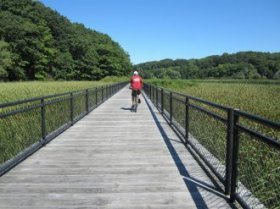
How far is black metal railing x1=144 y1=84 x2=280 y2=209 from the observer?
432 centimetres

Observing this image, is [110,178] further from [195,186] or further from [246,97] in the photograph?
[246,97]

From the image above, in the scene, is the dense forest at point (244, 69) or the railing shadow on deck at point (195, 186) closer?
the railing shadow on deck at point (195, 186)

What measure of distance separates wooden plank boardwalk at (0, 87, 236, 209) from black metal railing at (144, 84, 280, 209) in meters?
0.27

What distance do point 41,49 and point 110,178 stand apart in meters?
69.9

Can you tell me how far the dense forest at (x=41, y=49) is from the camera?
63.5 metres

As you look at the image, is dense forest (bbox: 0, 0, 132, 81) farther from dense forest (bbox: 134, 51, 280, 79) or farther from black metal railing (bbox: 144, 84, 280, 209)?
dense forest (bbox: 134, 51, 280, 79)

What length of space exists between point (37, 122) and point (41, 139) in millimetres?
955

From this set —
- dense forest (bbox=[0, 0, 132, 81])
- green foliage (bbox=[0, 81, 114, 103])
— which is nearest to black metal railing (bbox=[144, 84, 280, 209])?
green foliage (bbox=[0, 81, 114, 103])

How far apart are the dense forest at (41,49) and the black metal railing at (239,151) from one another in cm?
5296

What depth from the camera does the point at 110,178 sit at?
5.75 m

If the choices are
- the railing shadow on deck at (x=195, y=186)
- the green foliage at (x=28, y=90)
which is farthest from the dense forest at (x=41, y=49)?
the railing shadow on deck at (x=195, y=186)

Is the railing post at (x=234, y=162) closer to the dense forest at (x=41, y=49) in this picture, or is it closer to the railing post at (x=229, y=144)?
the railing post at (x=229, y=144)

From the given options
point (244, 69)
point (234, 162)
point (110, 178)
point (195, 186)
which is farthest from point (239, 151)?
point (244, 69)

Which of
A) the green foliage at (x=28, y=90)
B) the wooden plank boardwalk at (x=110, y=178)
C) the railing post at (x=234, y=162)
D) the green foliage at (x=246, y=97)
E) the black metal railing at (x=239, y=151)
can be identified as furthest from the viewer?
the green foliage at (x=28, y=90)
